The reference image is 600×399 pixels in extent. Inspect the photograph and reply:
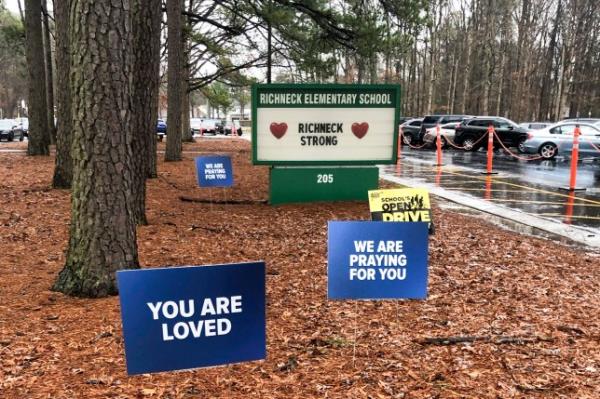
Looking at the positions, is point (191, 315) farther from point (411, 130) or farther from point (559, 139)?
point (411, 130)

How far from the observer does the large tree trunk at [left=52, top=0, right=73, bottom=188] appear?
9.88 meters

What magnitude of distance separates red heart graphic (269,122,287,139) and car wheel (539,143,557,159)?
15.4 metres

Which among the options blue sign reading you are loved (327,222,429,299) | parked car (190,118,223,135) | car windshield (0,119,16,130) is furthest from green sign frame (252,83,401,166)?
parked car (190,118,223,135)

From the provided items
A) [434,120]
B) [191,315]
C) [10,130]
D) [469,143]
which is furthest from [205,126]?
[191,315]

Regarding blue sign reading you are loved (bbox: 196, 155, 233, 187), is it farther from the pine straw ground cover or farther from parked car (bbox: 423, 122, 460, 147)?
parked car (bbox: 423, 122, 460, 147)

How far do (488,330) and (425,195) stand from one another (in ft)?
4.41

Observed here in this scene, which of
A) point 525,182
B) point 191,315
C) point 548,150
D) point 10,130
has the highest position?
point 10,130

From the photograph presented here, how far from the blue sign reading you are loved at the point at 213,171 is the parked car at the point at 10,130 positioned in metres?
28.1

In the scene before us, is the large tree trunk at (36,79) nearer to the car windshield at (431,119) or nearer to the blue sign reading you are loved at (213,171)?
the blue sign reading you are loved at (213,171)

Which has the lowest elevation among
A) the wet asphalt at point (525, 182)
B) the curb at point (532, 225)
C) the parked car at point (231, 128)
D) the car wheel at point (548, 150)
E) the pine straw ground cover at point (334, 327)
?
the pine straw ground cover at point (334, 327)

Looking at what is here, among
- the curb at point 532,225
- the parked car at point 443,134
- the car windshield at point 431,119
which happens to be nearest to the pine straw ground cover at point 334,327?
the curb at point 532,225

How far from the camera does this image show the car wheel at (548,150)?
20719mm

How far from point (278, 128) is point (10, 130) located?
29.3 metres

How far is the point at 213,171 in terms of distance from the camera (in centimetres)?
945
